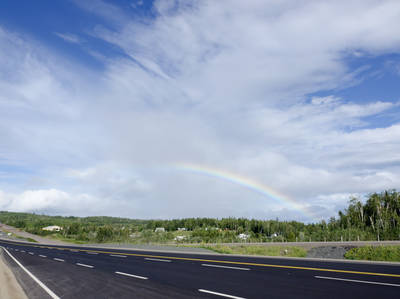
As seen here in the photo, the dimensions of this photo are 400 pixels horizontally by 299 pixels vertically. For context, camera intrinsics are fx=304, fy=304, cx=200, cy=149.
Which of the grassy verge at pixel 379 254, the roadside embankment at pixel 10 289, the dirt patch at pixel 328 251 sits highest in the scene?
the grassy verge at pixel 379 254

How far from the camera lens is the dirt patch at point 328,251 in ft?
86.4

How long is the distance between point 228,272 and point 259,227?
300 feet

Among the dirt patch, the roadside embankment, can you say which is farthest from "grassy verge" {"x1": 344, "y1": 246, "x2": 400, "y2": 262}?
the roadside embankment

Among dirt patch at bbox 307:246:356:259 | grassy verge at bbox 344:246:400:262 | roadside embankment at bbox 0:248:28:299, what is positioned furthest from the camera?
dirt patch at bbox 307:246:356:259

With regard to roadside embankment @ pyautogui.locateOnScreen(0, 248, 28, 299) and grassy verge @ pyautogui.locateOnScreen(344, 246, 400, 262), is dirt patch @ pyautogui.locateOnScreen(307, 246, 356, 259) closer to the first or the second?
grassy verge @ pyautogui.locateOnScreen(344, 246, 400, 262)

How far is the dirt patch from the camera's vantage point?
2633cm

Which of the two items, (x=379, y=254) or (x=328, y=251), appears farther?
(x=328, y=251)

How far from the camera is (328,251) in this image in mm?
27422

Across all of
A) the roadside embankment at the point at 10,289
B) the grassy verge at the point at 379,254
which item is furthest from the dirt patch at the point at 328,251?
the roadside embankment at the point at 10,289

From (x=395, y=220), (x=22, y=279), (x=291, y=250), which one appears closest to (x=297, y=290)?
(x=22, y=279)

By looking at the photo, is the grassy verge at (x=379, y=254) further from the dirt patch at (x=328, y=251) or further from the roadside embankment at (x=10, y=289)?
the roadside embankment at (x=10, y=289)

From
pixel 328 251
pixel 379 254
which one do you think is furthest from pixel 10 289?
pixel 328 251

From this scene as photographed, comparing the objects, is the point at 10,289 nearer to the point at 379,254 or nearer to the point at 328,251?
the point at 379,254

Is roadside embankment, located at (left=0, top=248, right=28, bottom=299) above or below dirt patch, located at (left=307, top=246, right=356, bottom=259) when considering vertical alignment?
below
